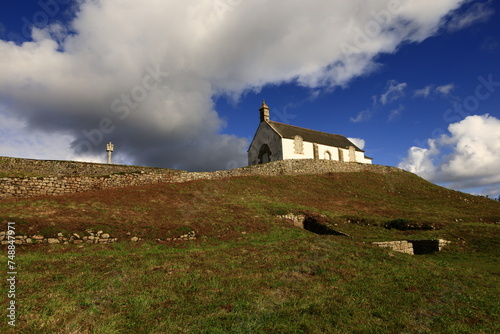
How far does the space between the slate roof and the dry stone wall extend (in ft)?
26.7

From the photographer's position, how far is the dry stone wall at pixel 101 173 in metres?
24.7

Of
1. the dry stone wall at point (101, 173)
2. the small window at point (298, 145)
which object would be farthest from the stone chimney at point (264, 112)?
the dry stone wall at point (101, 173)

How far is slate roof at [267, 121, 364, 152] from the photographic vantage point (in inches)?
2044

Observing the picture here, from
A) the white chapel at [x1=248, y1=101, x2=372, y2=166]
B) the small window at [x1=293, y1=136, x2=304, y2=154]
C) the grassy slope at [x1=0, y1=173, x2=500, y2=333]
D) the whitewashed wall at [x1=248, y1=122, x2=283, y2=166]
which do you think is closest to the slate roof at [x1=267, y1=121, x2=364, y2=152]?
the white chapel at [x1=248, y1=101, x2=372, y2=166]

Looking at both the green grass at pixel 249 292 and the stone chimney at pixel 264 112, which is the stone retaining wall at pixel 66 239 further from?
the stone chimney at pixel 264 112

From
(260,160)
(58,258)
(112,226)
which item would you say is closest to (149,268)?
(58,258)

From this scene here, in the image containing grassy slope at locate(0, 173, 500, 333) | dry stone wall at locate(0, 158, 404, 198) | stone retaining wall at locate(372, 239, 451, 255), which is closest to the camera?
grassy slope at locate(0, 173, 500, 333)

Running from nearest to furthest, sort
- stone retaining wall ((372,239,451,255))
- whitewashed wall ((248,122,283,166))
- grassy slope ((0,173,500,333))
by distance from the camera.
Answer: grassy slope ((0,173,500,333)) → stone retaining wall ((372,239,451,255)) → whitewashed wall ((248,122,283,166))

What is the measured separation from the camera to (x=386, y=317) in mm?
7238

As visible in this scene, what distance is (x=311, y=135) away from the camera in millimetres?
56562

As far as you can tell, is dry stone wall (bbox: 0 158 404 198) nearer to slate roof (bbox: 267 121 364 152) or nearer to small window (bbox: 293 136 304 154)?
small window (bbox: 293 136 304 154)

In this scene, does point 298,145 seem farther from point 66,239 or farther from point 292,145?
point 66,239

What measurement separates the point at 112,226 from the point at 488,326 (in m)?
18.7

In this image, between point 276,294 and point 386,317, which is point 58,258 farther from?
point 386,317
